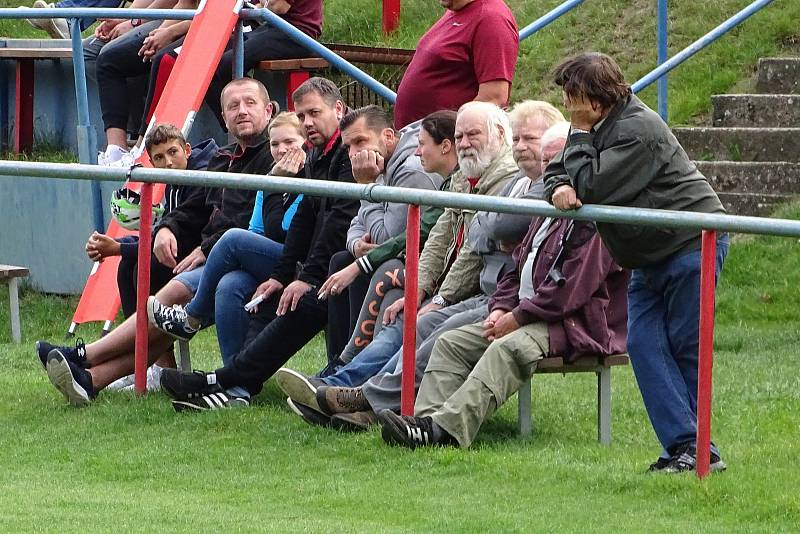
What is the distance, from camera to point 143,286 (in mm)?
7418

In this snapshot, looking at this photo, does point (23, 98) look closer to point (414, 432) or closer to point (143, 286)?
point (143, 286)

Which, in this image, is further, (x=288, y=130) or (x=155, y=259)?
(x=155, y=259)

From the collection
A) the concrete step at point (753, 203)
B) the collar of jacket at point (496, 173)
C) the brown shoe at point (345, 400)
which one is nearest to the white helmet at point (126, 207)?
the brown shoe at point (345, 400)

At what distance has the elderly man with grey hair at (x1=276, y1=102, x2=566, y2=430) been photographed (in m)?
6.46

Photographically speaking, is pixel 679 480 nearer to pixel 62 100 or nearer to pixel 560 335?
pixel 560 335

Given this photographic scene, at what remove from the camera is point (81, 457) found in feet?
21.1

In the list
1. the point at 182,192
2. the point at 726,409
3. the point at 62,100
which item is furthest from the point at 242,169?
the point at 62,100

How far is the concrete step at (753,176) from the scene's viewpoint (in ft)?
36.4

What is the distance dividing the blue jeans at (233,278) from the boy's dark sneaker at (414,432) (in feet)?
5.37

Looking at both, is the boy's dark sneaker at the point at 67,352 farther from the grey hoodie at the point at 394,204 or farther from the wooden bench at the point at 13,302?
A: the wooden bench at the point at 13,302

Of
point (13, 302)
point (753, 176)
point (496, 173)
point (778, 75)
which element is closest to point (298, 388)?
point (496, 173)

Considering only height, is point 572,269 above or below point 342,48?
below

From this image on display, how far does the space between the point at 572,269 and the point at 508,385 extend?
0.51 meters

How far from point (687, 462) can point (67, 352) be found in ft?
11.2
